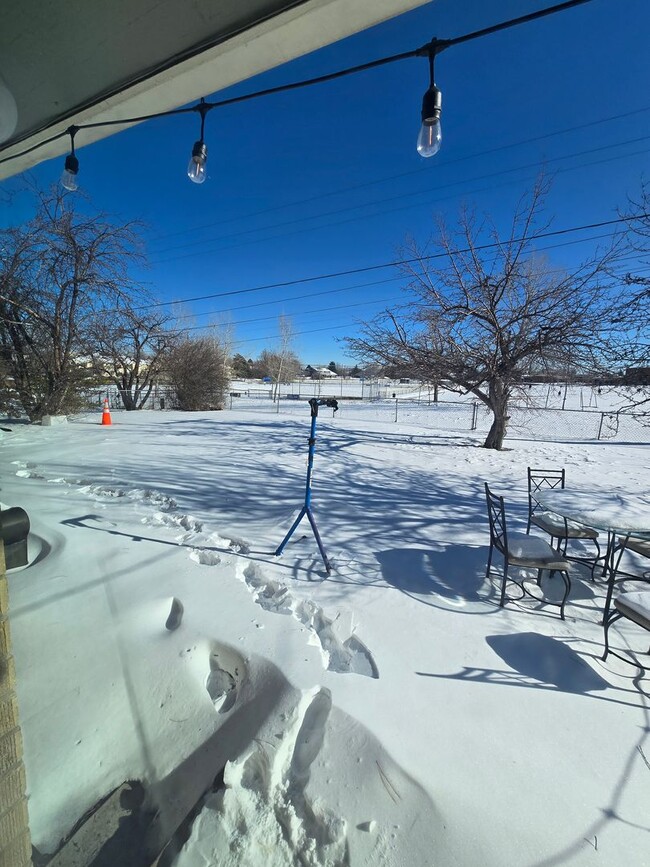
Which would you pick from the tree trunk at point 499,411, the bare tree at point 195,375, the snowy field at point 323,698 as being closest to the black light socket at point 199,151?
the snowy field at point 323,698

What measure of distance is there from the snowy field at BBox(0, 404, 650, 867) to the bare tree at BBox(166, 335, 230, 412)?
57.4 feet

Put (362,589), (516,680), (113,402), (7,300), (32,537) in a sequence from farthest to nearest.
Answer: (113,402) → (7,300) → (32,537) → (362,589) → (516,680)

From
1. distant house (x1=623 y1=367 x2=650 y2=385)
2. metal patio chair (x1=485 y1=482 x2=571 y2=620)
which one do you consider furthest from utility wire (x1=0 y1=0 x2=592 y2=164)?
distant house (x1=623 y1=367 x2=650 y2=385)

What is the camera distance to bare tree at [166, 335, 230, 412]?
20641mm

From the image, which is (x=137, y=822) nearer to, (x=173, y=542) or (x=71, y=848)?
(x=71, y=848)

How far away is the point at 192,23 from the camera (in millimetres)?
1836

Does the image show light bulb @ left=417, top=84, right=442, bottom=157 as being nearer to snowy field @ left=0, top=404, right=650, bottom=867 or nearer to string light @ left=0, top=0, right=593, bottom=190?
string light @ left=0, top=0, right=593, bottom=190

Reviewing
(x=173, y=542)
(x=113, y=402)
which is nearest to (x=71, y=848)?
(x=173, y=542)

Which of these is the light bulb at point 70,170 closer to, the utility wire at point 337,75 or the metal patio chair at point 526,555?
the utility wire at point 337,75

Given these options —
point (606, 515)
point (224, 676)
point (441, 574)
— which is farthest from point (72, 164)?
point (606, 515)

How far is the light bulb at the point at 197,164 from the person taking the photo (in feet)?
8.52

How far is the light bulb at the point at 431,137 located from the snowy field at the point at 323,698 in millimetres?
3034

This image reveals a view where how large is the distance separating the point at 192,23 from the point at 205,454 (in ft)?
22.6

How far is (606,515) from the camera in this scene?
10.0 ft
